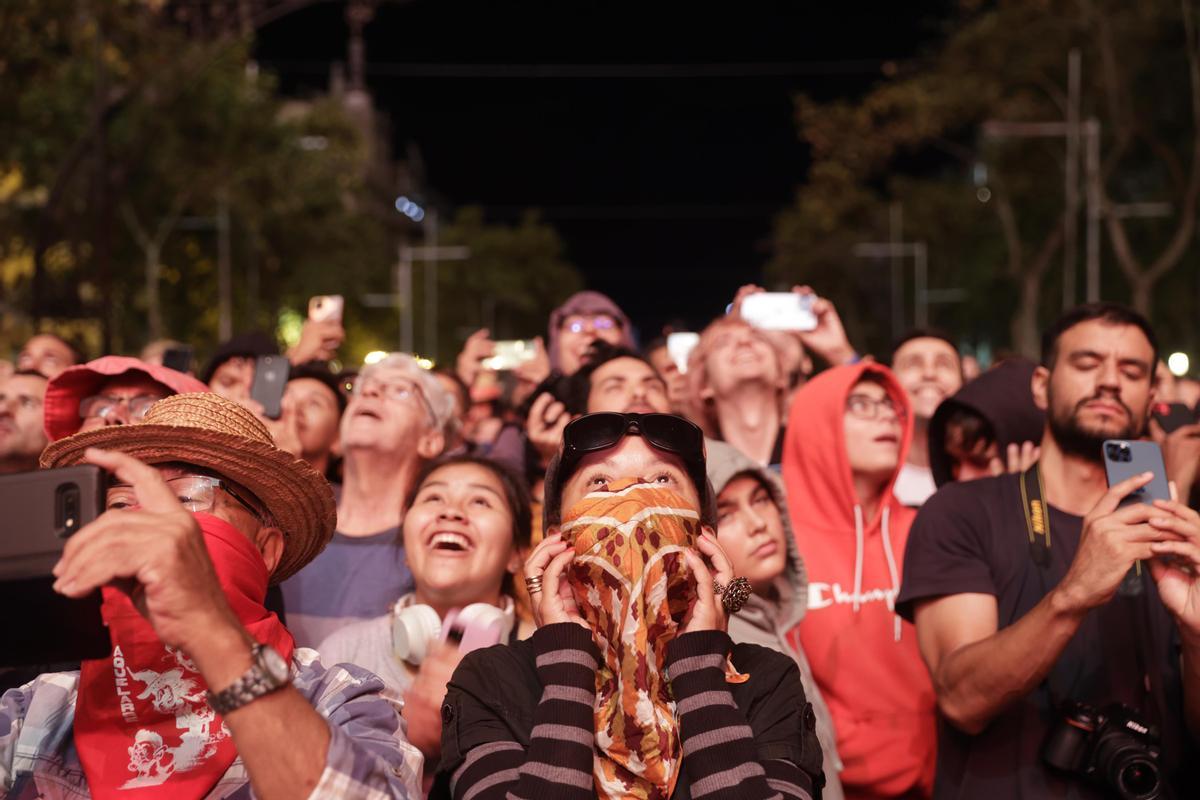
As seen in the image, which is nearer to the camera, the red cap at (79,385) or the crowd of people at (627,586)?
the crowd of people at (627,586)

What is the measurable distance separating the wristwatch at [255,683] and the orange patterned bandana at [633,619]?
0.81 metres

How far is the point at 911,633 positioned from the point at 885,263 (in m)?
71.5

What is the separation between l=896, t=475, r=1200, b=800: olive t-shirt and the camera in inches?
174

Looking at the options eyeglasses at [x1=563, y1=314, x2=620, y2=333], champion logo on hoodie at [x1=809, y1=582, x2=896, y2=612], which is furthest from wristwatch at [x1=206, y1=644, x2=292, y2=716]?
eyeglasses at [x1=563, y1=314, x2=620, y2=333]

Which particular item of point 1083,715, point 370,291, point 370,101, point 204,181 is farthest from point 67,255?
point 370,101

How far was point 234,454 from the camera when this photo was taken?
3.31 m

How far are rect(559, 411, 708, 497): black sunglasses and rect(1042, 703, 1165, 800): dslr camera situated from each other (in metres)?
1.43

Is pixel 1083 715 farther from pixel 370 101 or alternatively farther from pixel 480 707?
pixel 370 101

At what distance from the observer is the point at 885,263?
7544 centimetres

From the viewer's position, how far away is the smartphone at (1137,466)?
3.94 metres

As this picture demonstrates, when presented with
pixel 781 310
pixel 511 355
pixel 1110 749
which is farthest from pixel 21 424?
pixel 511 355

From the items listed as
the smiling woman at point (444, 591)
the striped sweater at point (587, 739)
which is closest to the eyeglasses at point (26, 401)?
the smiling woman at point (444, 591)

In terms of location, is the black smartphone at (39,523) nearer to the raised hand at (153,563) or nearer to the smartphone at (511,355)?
the raised hand at (153,563)

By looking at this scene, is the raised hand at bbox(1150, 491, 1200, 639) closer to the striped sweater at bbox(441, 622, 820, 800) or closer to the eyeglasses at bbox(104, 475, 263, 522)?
the striped sweater at bbox(441, 622, 820, 800)
